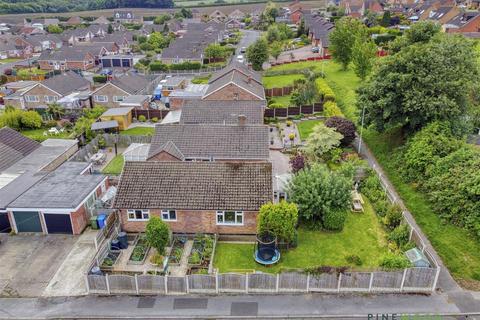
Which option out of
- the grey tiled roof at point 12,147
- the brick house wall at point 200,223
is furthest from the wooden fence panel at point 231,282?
the grey tiled roof at point 12,147

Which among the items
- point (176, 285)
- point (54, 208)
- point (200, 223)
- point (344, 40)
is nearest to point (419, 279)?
point (176, 285)

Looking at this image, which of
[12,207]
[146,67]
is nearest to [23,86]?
[146,67]

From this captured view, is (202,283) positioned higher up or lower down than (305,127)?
higher up

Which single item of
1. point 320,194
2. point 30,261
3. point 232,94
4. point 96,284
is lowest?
point 30,261

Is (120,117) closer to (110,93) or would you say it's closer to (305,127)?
(110,93)

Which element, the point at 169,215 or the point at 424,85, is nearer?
the point at 169,215

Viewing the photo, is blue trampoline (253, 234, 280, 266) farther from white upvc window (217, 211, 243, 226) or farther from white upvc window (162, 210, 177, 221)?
white upvc window (162, 210, 177, 221)

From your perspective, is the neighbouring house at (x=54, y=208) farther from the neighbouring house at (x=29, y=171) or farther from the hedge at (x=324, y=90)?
the hedge at (x=324, y=90)

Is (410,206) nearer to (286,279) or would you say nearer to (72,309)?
(286,279)
